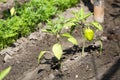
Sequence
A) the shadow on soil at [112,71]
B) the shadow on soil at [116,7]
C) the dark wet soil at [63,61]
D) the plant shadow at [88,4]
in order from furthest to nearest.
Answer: the plant shadow at [88,4]
the shadow on soil at [116,7]
the dark wet soil at [63,61]
the shadow on soil at [112,71]

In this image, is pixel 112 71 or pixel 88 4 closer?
pixel 112 71

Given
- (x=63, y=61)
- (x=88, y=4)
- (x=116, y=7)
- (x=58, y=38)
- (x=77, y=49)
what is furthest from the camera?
(x=88, y=4)

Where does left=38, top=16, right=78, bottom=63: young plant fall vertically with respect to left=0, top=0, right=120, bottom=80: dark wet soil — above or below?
above

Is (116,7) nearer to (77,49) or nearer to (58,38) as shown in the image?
(77,49)

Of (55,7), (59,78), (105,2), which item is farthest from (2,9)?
(59,78)

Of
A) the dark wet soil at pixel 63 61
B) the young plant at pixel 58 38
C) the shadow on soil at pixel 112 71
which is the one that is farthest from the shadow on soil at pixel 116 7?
the young plant at pixel 58 38

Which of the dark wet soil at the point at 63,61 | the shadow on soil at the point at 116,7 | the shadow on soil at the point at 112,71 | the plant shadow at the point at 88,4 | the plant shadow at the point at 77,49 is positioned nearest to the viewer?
the shadow on soil at the point at 112,71

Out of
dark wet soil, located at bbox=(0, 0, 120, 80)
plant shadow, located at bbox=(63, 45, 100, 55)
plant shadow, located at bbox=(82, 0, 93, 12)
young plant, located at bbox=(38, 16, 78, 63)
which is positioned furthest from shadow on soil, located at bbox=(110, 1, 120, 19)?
young plant, located at bbox=(38, 16, 78, 63)

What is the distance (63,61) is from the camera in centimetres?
405

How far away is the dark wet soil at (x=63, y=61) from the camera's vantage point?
3.80 meters

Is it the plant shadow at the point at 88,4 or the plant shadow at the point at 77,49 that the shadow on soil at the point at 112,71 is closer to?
the plant shadow at the point at 77,49

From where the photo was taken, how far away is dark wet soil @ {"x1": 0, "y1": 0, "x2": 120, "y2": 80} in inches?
149

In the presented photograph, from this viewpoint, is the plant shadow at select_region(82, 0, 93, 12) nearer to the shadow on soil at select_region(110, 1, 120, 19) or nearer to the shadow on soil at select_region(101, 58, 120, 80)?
the shadow on soil at select_region(110, 1, 120, 19)

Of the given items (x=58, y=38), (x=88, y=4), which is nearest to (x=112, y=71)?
(x=58, y=38)
